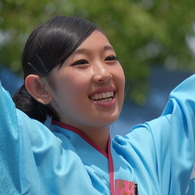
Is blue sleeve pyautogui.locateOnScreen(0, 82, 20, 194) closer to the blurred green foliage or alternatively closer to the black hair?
the black hair

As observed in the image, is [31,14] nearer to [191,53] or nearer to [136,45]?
[136,45]

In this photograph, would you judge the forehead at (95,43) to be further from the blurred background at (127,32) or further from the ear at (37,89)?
the blurred background at (127,32)

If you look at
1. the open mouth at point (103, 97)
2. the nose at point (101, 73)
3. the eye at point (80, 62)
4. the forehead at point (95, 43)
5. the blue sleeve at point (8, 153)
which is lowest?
the blue sleeve at point (8, 153)

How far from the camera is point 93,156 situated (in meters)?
1.69

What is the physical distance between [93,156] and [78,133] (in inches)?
3.2

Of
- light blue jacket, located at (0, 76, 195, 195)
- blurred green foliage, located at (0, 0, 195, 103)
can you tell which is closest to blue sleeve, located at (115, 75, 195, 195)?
light blue jacket, located at (0, 76, 195, 195)

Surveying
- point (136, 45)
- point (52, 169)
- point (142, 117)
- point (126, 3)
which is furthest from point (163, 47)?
point (52, 169)

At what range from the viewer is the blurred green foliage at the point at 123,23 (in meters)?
4.14

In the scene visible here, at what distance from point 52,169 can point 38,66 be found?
33 cm

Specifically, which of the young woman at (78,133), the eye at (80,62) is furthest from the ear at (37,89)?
the eye at (80,62)

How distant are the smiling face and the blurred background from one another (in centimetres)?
200

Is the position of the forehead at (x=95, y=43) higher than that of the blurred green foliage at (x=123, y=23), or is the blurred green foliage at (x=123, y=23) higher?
the forehead at (x=95, y=43)

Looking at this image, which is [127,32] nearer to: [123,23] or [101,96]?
[123,23]

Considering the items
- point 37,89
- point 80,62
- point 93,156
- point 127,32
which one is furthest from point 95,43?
point 127,32
